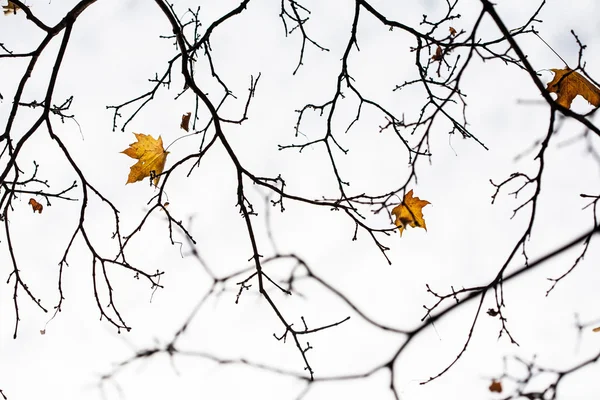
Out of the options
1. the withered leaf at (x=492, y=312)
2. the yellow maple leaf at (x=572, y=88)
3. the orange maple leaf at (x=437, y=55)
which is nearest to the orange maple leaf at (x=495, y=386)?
the withered leaf at (x=492, y=312)

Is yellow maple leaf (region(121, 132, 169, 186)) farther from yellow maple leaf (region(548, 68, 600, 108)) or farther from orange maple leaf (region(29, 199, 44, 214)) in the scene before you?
yellow maple leaf (region(548, 68, 600, 108))

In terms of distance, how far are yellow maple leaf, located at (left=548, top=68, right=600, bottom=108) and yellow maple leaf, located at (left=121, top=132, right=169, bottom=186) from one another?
2131mm

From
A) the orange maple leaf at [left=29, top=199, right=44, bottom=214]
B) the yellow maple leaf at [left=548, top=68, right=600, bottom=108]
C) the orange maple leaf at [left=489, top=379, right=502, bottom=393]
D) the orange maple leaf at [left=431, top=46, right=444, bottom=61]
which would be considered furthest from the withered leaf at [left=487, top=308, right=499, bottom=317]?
the orange maple leaf at [left=29, top=199, right=44, bottom=214]

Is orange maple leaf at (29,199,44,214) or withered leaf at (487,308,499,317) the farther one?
orange maple leaf at (29,199,44,214)

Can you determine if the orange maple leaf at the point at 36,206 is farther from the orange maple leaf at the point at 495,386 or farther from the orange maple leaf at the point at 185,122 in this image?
the orange maple leaf at the point at 495,386

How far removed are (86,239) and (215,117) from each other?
1076 millimetres

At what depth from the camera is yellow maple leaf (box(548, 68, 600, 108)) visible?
2.39 metres

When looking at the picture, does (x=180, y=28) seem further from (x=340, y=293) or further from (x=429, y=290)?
(x=429, y=290)

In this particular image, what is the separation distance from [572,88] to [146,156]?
2.36 meters

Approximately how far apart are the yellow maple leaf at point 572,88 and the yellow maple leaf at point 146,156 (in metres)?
2.13

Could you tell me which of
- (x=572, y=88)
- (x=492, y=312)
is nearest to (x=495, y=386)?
(x=492, y=312)

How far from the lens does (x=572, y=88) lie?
2.53m

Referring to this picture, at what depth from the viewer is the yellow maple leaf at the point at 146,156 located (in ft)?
9.66

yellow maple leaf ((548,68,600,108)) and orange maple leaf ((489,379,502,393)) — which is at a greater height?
yellow maple leaf ((548,68,600,108))
